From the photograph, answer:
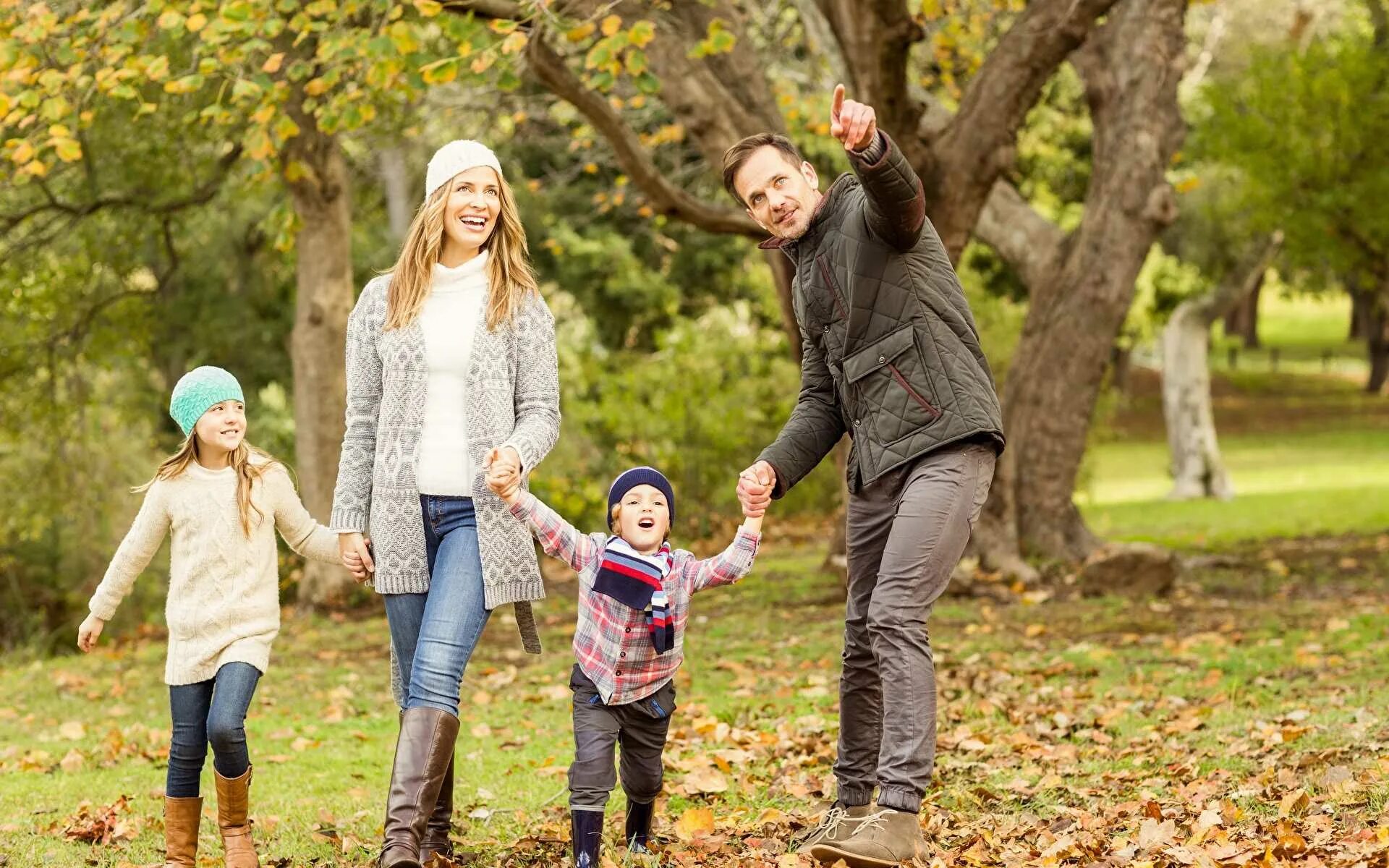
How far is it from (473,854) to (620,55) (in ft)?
29.6

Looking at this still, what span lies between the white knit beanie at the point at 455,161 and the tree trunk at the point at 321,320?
8841mm

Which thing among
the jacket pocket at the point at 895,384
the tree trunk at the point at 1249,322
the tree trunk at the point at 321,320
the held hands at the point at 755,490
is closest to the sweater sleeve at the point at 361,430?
the held hands at the point at 755,490

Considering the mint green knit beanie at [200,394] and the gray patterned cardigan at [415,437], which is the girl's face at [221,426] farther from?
the gray patterned cardigan at [415,437]

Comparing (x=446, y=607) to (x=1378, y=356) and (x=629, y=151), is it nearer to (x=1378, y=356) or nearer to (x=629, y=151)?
(x=629, y=151)

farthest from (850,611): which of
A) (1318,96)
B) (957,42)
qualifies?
(1318,96)

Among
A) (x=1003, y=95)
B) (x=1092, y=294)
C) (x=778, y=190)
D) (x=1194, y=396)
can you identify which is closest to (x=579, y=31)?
(x=1003, y=95)

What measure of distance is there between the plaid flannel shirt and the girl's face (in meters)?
0.93

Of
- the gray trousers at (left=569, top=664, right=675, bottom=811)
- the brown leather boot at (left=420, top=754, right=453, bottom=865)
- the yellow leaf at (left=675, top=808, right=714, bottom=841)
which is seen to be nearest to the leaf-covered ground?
the yellow leaf at (left=675, top=808, right=714, bottom=841)

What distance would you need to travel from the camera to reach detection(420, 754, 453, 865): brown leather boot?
187 inches

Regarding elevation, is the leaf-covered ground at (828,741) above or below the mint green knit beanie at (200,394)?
below

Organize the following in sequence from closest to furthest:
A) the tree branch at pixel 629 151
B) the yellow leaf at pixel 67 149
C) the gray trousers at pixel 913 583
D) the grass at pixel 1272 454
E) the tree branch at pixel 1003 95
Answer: the gray trousers at pixel 913 583 < the yellow leaf at pixel 67 149 < the tree branch at pixel 629 151 < the tree branch at pixel 1003 95 < the grass at pixel 1272 454

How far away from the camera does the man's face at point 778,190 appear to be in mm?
4691

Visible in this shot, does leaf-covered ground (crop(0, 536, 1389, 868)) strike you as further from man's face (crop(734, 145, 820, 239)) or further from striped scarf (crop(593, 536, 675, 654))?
man's face (crop(734, 145, 820, 239))

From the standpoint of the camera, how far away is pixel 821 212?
4.74 meters
